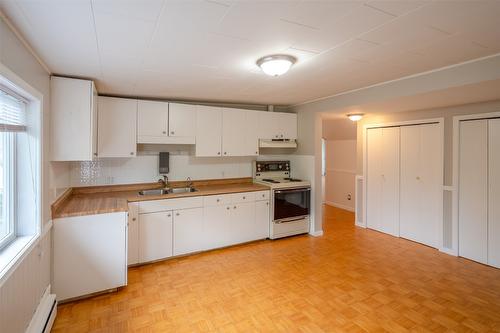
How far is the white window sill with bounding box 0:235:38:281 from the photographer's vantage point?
1.54 meters

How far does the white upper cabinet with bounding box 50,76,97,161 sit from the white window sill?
2.85ft

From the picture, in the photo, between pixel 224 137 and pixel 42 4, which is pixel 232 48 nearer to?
pixel 42 4

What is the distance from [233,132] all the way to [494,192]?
355cm

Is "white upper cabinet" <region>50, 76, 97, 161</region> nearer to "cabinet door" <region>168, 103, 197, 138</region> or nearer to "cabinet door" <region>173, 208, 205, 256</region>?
"cabinet door" <region>168, 103, 197, 138</region>

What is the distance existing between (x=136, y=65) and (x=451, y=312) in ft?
12.1

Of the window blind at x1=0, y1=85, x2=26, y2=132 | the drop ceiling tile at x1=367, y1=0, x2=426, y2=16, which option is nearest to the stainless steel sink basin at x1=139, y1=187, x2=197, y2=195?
the window blind at x1=0, y1=85, x2=26, y2=132

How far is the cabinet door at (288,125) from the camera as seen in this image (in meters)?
4.67

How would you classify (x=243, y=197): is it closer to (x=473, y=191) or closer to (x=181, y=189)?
(x=181, y=189)

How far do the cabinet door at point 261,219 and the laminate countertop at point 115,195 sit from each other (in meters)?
0.27

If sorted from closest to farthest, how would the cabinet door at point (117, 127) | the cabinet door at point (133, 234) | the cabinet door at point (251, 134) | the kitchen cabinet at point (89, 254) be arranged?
1. the kitchen cabinet at point (89, 254)
2. the cabinet door at point (133, 234)
3. the cabinet door at point (117, 127)
4. the cabinet door at point (251, 134)

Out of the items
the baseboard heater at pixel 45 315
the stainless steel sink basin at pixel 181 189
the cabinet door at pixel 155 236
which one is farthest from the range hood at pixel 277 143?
the baseboard heater at pixel 45 315

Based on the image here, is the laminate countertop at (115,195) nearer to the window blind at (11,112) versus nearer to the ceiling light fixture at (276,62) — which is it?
the window blind at (11,112)

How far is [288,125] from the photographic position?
4.72 meters

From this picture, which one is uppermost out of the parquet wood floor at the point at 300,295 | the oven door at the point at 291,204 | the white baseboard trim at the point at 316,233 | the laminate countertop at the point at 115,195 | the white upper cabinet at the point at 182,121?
the white upper cabinet at the point at 182,121
